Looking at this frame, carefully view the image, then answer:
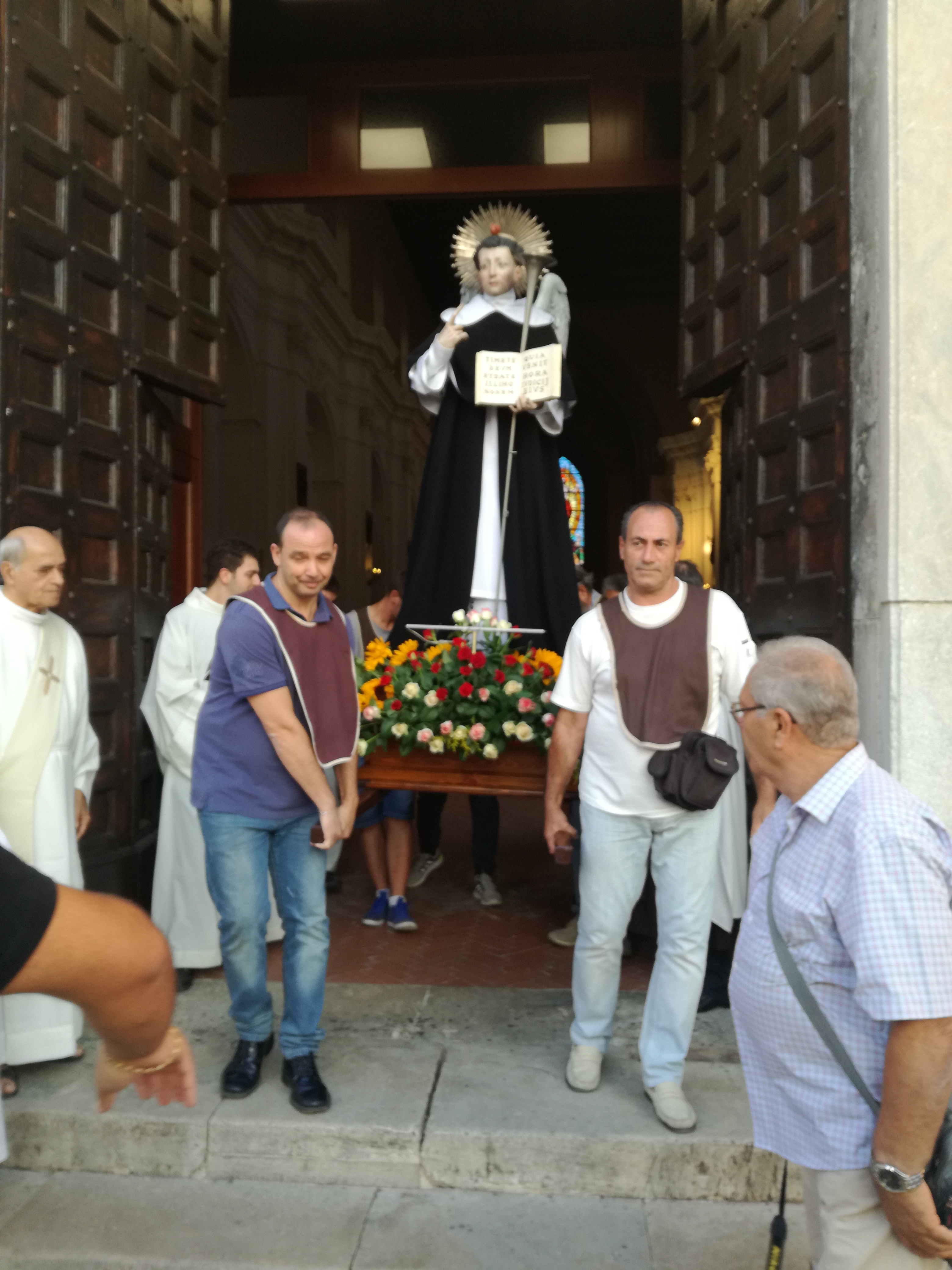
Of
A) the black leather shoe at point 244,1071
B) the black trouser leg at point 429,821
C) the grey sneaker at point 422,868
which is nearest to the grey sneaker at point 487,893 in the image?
the grey sneaker at point 422,868

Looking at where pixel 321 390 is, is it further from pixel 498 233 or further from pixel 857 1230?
pixel 857 1230

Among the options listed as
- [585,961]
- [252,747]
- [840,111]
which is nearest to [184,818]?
[252,747]

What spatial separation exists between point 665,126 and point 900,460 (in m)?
4.16

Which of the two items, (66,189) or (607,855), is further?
(66,189)

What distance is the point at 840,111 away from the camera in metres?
4.85

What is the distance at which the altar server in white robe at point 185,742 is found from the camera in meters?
5.16

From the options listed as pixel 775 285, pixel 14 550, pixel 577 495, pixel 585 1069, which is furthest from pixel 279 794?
pixel 577 495

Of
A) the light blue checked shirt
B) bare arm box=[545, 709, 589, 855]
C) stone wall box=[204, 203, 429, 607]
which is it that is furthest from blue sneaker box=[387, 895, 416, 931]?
stone wall box=[204, 203, 429, 607]

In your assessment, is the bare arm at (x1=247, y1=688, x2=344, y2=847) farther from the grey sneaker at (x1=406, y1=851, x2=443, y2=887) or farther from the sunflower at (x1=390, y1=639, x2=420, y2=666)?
the grey sneaker at (x1=406, y1=851, x2=443, y2=887)

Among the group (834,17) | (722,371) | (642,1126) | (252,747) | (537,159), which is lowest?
(642,1126)

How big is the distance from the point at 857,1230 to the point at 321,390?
1386 cm

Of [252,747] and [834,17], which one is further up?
[834,17]

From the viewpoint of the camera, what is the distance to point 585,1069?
3934 mm

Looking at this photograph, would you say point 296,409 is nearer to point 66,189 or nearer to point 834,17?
point 66,189
